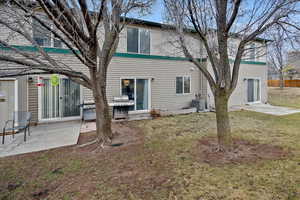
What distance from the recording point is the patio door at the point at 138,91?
30.4ft

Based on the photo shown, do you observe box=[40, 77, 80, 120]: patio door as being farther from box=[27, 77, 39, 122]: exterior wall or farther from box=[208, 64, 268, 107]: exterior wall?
box=[208, 64, 268, 107]: exterior wall

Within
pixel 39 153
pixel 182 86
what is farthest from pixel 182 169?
pixel 182 86

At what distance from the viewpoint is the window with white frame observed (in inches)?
426

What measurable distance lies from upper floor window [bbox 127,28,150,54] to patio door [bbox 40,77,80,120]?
378 cm

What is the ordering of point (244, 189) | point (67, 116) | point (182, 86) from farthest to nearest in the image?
point (182, 86)
point (67, 116)
point (244, 189)

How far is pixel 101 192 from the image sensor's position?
278 cm

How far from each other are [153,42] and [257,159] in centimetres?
818

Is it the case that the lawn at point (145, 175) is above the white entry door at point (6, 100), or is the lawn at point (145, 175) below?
below

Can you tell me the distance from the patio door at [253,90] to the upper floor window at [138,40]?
9021 millimetres

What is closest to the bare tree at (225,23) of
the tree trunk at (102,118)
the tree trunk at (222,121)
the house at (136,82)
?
the tree trunk at (222,121)

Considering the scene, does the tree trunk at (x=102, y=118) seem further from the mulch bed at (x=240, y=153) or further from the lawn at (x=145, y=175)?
the mulch bed at (x=240, y=153)

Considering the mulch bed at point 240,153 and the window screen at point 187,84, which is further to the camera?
the window screen at point 187,84

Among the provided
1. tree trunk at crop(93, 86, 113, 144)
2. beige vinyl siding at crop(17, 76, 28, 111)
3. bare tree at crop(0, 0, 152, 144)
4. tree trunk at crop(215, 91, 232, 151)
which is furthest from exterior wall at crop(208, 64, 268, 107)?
beige vinyl siding at crop(17, 76, 28, 111)

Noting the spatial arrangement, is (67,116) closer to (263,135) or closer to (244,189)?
(244,189)
